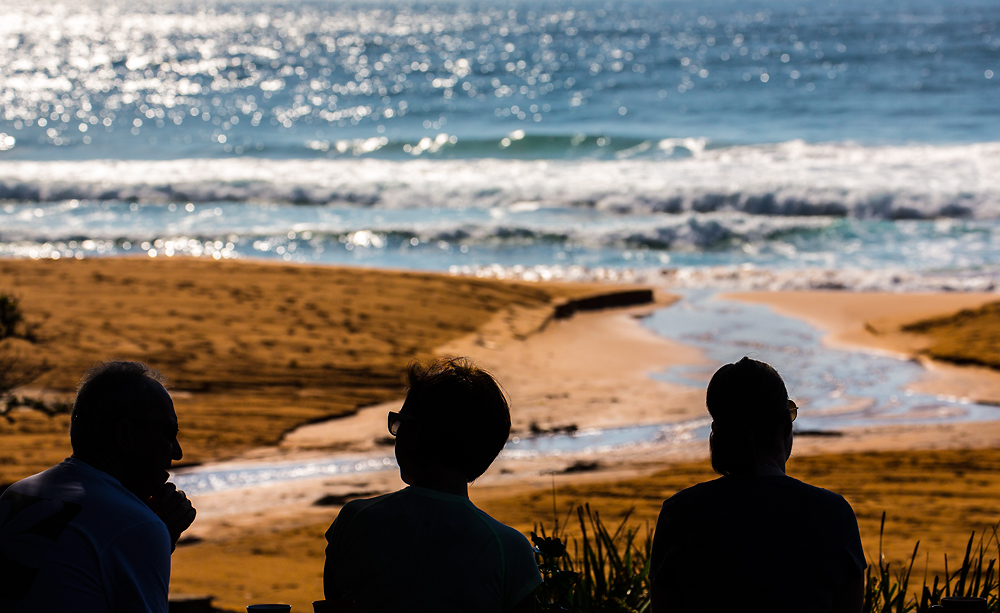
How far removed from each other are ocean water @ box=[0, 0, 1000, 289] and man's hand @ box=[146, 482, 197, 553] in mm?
13228

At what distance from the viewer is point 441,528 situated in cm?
198

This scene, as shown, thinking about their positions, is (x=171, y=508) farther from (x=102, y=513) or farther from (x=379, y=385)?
(x=379, y=385)

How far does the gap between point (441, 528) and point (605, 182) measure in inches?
852

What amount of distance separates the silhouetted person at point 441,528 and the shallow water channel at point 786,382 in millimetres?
5116

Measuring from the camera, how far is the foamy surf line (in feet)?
67.4

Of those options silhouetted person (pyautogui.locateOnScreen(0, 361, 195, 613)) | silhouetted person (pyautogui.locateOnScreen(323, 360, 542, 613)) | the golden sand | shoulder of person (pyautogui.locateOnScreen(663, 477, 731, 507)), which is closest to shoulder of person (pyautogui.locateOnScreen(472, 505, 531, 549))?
silhouetted person (pyautogui.locateOnScreen(323, 360, 542, 613))

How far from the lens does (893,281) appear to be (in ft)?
47.4

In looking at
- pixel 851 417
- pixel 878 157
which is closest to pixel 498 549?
pixel 851 417

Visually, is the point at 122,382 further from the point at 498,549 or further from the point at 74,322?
the point at 74,322

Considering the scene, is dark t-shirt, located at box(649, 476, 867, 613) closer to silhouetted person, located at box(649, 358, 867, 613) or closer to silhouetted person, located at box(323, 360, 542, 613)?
silhouetted person, located at box(649, 358, 867, 613)

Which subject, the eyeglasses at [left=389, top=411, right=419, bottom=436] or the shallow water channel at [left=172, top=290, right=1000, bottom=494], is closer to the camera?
the eyeglasses at [left=389, top=411, right=419, bottom=436]

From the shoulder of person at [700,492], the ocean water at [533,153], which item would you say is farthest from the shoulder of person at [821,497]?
the ocean water at [533,153]

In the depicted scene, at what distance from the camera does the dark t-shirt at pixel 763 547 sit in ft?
7.16

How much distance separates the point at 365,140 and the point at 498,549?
29347mm
